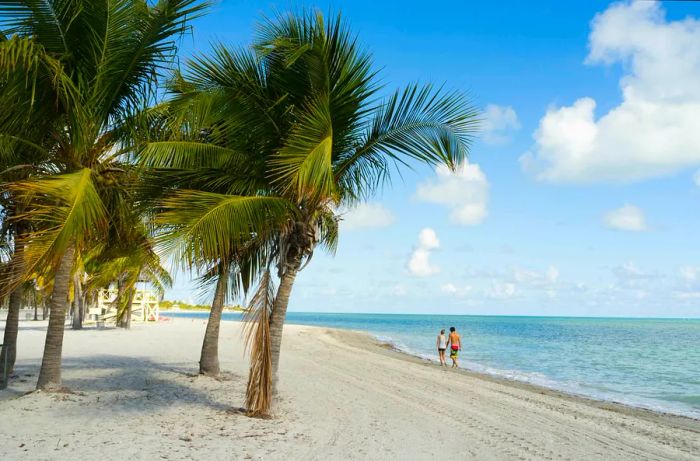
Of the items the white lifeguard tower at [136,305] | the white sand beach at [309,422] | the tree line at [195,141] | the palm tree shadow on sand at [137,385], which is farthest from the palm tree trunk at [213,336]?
the white lifeguard tower at [136,305]

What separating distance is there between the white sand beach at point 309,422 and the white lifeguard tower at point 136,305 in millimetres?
19388

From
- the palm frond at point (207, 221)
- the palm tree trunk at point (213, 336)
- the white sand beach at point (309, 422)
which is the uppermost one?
the palm frond at point (207, 221)

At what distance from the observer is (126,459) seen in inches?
234

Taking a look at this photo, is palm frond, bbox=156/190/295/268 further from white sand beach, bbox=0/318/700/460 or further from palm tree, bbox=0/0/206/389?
white sand beach, bbox=0/318/700/460

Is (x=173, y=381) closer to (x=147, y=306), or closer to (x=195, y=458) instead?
(x=195, y=458)

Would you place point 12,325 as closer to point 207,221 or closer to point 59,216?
point 59,216

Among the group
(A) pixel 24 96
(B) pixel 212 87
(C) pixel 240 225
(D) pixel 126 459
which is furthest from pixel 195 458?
(A) pixel 24 96

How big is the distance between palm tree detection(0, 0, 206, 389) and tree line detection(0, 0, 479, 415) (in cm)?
2

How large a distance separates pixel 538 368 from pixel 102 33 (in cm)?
2480

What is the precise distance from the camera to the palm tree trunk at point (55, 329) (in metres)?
9.00

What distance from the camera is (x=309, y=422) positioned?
8.37m

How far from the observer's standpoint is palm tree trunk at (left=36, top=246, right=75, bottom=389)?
900 centimetres

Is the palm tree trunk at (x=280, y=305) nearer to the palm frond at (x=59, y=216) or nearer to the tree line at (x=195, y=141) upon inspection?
the tree line at (x=195, y=141)

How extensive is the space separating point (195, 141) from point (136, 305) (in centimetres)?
3317
